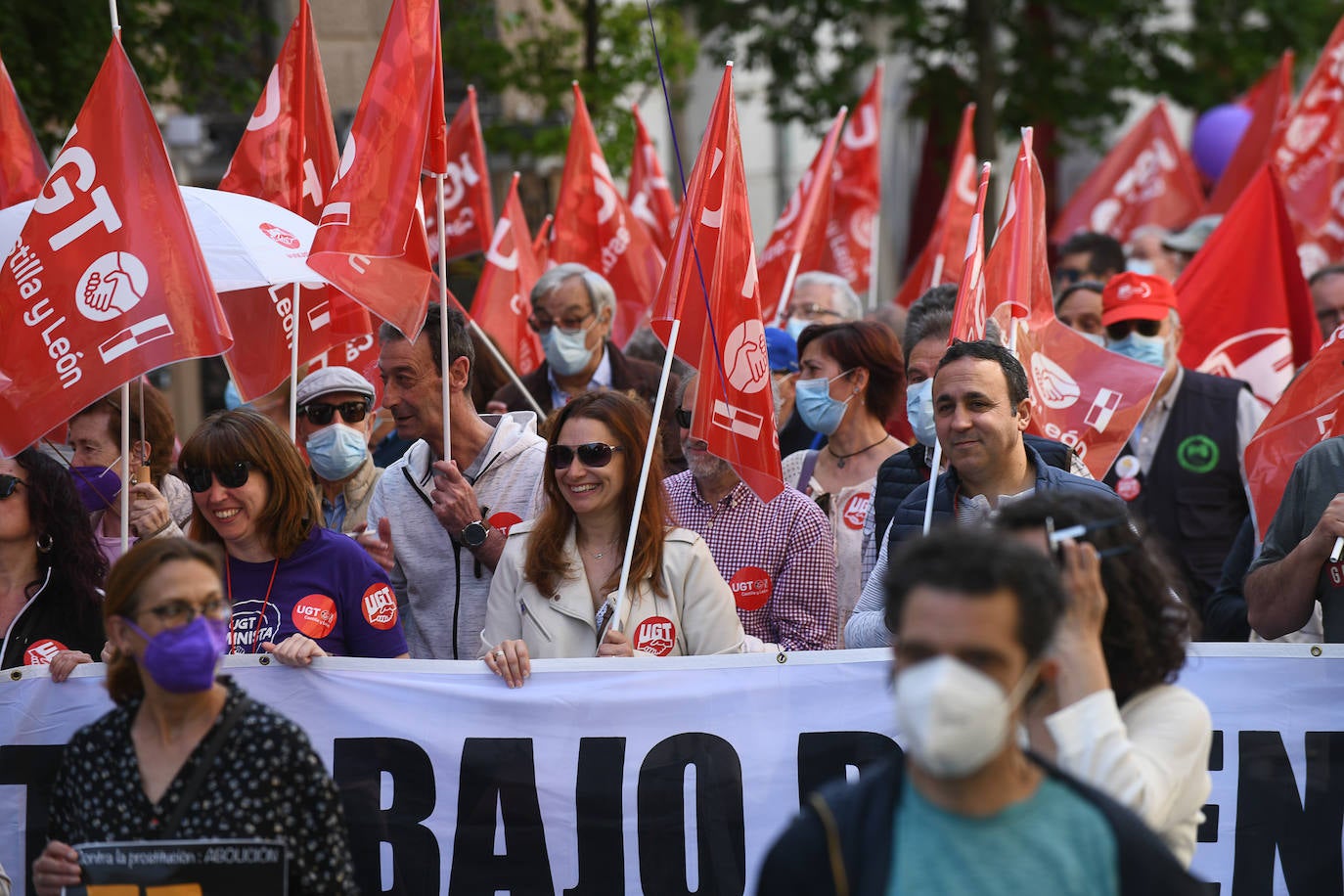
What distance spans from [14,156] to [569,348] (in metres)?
2.40

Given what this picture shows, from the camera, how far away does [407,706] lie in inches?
186

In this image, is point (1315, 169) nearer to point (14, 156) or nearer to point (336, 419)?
point (336, 419)

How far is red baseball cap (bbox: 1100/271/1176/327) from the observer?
718 cm

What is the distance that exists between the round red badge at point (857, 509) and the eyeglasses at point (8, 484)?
2640 millimetres

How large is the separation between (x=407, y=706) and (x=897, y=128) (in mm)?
22122

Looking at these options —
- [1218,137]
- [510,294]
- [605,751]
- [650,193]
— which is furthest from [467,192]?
[1218,137]

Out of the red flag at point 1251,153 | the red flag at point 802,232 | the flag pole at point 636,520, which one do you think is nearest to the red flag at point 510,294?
the red flag at point 802,232

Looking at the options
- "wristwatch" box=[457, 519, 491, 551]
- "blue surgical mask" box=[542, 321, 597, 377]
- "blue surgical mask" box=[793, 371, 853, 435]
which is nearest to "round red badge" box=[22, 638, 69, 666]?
"wristwatch" box=[457, 519, 491, 551]

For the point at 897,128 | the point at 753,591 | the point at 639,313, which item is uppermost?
the point at 897,128

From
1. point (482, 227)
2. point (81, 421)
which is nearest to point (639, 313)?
point (482, 227)

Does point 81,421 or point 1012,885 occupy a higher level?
point 81,421

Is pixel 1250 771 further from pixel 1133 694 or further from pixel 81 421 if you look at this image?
pixel 81 421

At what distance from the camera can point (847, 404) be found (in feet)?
20.6

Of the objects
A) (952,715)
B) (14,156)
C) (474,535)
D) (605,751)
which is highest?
(14,156)
